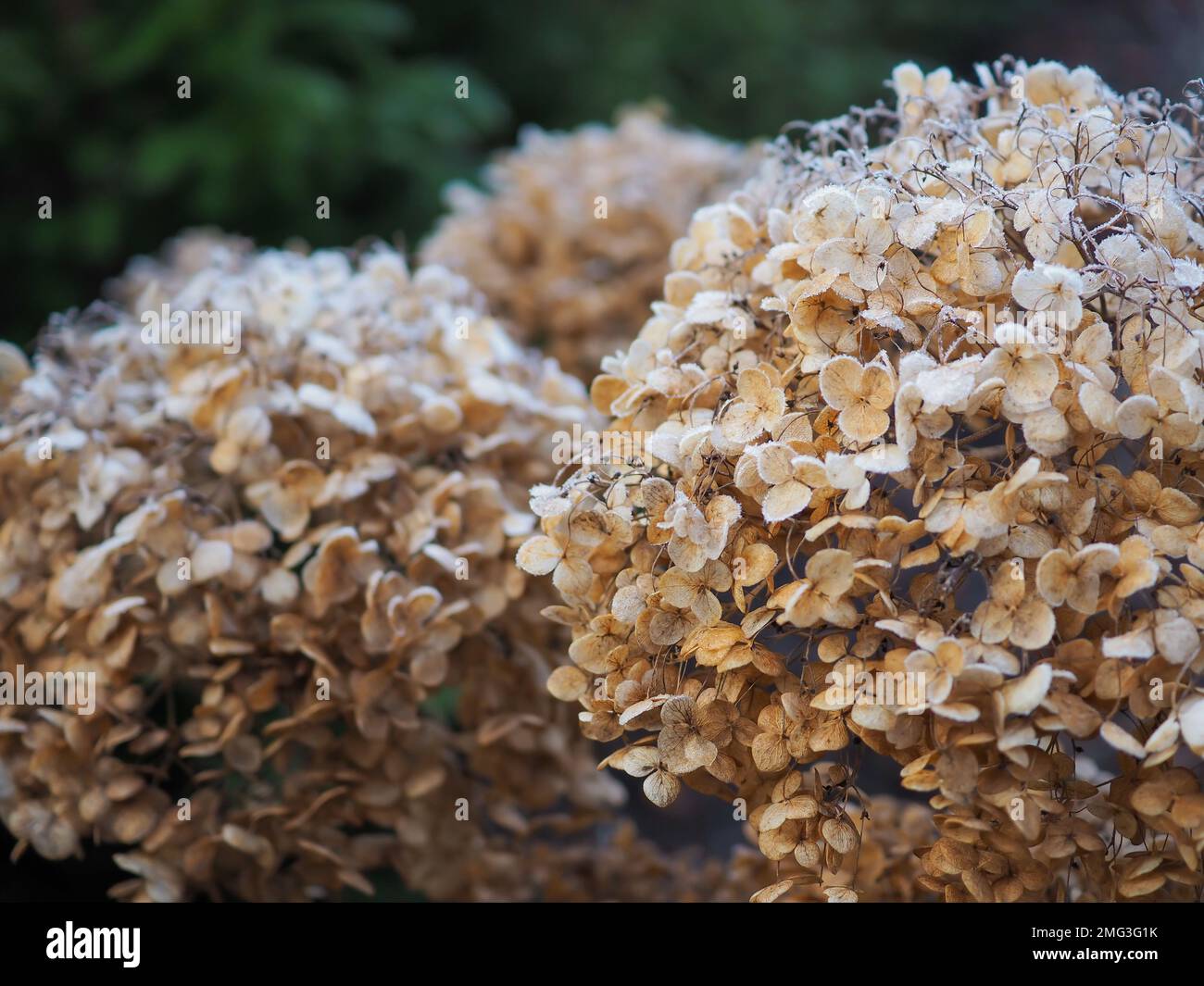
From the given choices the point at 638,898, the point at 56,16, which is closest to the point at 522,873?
the point at 638,898

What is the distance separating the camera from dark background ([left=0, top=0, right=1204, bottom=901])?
261 cm

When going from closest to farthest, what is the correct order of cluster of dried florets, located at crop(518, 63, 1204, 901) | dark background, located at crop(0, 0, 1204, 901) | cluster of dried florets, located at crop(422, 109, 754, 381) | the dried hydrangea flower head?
cluster of dried florets, located at crop(518, 63, 1204, 901) → the dried hydrangea flower head → cluster of dried florets, located at crop(422, 109, 754, 381) → dark background, located at crop(0, 0, 1204, 901)

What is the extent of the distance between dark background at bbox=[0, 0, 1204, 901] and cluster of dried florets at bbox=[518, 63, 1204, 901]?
4.19 feet

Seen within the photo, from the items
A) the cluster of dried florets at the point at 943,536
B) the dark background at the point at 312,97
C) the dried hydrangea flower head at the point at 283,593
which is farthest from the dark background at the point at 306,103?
the cluster of dried florets at the point at 943,536

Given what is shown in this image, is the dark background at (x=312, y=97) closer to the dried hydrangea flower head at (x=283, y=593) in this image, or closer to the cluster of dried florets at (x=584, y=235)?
the cluster of dried florets at (x=584, y=235)

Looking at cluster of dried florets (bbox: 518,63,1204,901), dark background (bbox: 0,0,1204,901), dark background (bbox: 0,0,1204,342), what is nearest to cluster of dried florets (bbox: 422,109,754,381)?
dark background (bbox: 0,0,1204,901)

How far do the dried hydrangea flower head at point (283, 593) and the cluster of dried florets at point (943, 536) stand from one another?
29 centimetres

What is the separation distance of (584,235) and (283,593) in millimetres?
1040

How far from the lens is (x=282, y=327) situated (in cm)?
142

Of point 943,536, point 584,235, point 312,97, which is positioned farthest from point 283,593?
point 312,97

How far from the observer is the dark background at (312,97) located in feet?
8.61

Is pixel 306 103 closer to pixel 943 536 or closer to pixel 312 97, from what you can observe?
pixel 312 97

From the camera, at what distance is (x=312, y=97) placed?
250cm

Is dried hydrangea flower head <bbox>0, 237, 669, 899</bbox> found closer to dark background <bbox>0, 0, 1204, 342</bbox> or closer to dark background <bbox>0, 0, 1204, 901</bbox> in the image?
dark background <bbox>0, 0, 1204, 901</bbox>
